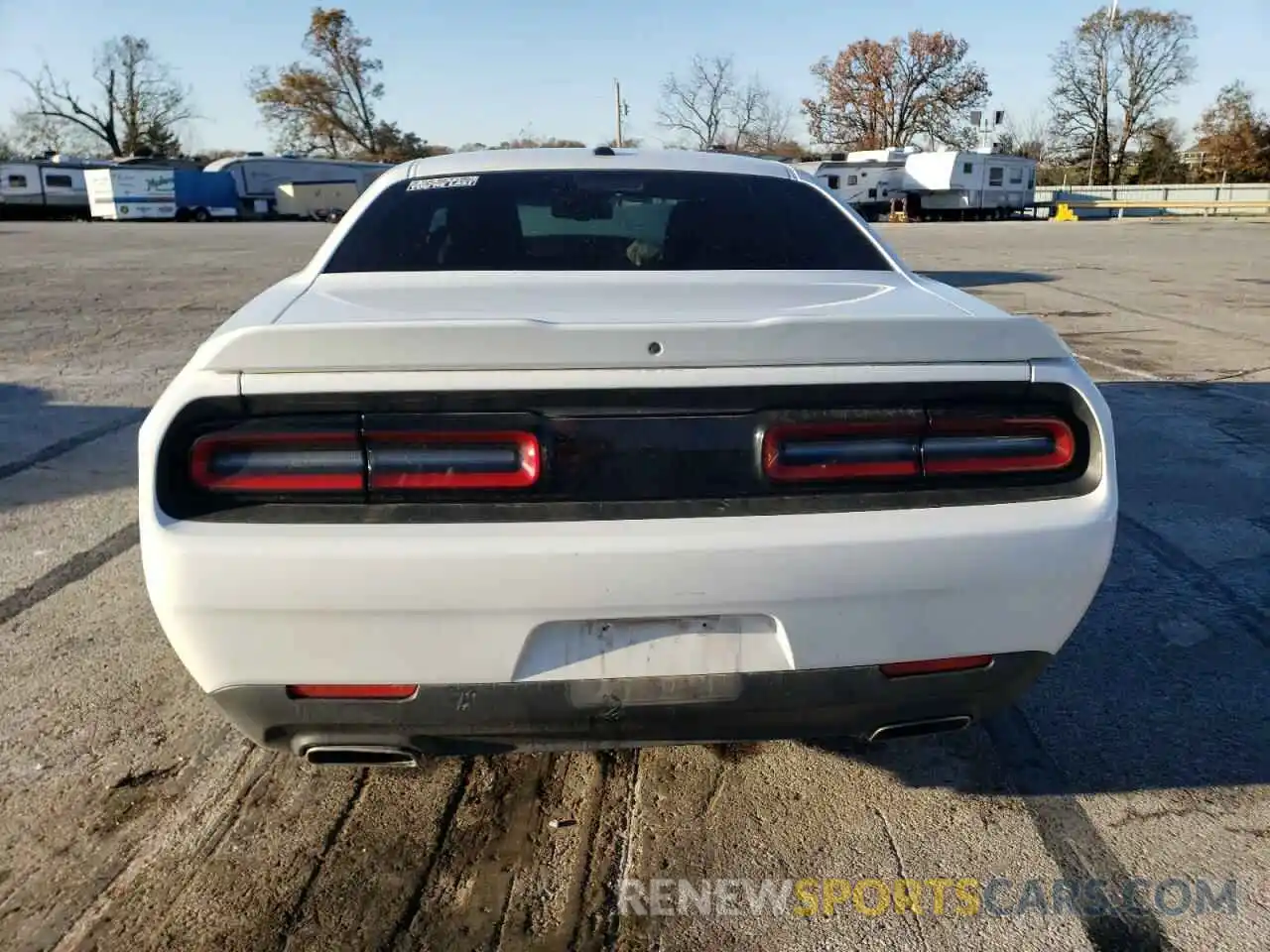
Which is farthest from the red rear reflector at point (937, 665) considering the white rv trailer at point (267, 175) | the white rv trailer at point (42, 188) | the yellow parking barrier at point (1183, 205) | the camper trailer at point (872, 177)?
the white rv trailer at point (42, 188)

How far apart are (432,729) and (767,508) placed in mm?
820

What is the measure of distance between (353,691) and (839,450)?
1.10 metres

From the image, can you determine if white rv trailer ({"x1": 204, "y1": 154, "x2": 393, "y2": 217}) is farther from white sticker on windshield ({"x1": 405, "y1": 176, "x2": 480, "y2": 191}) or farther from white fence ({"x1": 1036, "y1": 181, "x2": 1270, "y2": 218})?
white sticker on windshield ({"x1": 405, "y1": 176, "x2": 480, "y2": 191})

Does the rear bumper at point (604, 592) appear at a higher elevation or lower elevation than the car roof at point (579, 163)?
lower

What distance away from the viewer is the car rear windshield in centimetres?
301

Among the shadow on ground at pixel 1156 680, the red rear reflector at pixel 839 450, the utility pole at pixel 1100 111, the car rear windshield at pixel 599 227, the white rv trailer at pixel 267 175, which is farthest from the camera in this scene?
the utility pole at pixel 1100 111

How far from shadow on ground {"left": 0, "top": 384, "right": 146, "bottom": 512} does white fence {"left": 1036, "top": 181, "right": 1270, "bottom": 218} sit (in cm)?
5711

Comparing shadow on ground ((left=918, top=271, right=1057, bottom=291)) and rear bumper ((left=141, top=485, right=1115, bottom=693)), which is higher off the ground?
rear bumper ((left=141, top=485, right=1115, bottom=693))

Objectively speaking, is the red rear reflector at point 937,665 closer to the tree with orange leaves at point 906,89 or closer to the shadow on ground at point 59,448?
the shadow on ground at point 59,448

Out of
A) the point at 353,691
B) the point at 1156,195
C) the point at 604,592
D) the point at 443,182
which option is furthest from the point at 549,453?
the point at 1156,195

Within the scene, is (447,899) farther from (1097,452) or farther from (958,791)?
(1097,452)

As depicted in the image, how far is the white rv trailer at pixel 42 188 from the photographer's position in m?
49.0

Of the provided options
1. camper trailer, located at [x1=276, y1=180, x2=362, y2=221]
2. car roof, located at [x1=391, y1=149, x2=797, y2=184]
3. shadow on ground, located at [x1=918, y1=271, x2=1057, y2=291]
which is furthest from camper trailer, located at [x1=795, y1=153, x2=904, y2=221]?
car roof, located at [x1=391, y1=149, x2=797, y2=184]

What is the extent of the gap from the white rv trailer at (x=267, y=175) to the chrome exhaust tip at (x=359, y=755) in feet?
181
